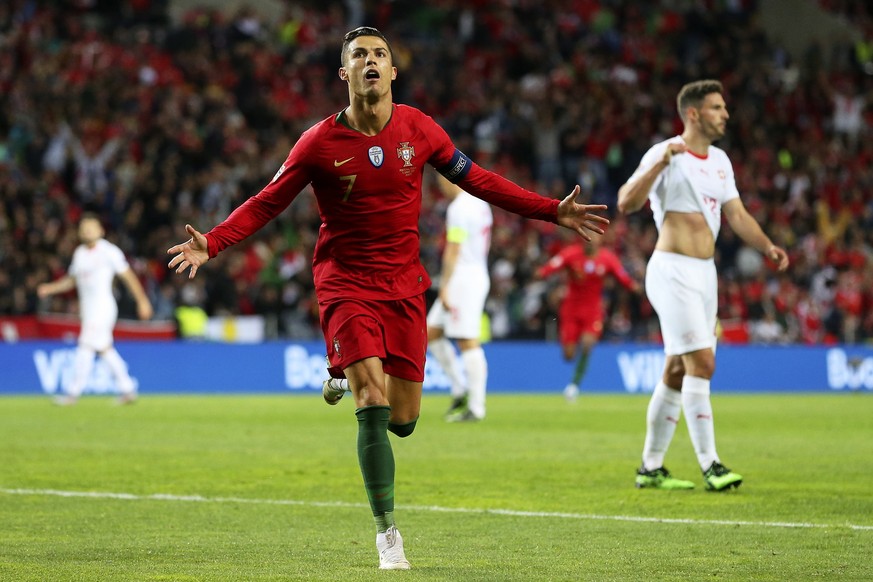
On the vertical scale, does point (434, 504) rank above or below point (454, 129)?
below

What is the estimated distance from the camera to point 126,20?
30.0 metres

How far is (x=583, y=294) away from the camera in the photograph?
21.9 m

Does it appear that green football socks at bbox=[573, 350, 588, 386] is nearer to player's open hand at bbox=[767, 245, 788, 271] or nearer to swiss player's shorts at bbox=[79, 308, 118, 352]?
swiss player's shorts at bbox=[79, 308, 118, 352]

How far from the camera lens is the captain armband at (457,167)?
6.97m

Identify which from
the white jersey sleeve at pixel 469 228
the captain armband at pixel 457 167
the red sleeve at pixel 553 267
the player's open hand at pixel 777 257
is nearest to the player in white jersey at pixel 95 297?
the red sleeve at pixel 553 267

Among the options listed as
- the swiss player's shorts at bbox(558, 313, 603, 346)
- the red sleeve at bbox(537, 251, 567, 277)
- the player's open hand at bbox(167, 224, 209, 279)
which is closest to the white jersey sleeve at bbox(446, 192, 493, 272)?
the red sleeve at bbox(537, 251, 567, 277)

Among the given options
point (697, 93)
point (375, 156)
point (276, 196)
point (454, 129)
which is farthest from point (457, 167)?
point (454, 129)

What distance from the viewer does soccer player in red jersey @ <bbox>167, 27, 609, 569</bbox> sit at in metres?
6.58

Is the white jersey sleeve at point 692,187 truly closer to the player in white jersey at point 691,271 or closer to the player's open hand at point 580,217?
the player in white jersey at point 691,271

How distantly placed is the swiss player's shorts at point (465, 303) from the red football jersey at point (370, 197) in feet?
29.5

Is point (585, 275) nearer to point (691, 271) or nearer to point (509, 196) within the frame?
point (691, 271)

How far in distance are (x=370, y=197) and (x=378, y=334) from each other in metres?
0.64

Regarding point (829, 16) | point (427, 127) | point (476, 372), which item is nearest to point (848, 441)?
point (476, 372)

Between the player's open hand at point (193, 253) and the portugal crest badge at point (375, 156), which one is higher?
the portugal crest badge at point (375, 156)
